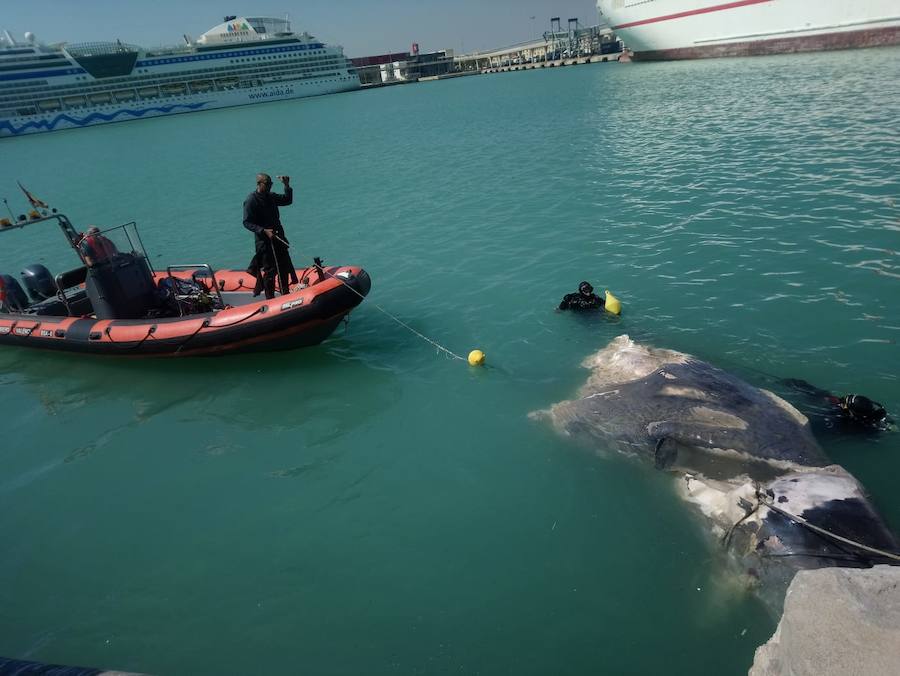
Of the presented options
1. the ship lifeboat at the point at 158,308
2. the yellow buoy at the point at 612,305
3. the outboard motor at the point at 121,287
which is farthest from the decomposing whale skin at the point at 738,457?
the outboard motor at the point at 121,287

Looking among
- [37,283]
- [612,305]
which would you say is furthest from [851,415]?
[37,283]

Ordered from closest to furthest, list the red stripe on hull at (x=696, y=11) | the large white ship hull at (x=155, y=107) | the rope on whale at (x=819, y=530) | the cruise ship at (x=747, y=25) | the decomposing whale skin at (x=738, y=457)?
1. the rope on whale at (x=819, y=530)
2. the decomposing whale skin at (x=738, y=457)
3. the cruise ship at (x=747, y=25)
4. the red stripe on hull at (x=696, y=11)
5. the large white ship hull at (x=155, y=107)

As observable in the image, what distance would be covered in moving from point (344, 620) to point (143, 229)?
1793 centimetres

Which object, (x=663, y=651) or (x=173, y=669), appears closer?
(x=663, y=651)

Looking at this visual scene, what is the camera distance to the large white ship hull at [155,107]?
72800 mm

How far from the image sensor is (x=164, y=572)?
17.6 ft

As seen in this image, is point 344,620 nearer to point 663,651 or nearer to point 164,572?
point 164,572

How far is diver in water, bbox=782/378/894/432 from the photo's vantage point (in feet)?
18.9

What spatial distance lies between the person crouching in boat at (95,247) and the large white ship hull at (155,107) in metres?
83.7

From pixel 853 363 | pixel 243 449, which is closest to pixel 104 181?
pixel 243 449

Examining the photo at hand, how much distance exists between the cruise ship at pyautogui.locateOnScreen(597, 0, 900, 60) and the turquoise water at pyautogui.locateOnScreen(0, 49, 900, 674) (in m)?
34.0

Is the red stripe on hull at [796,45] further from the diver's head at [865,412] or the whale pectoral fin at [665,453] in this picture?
the whale pectoral fin at [665,453]

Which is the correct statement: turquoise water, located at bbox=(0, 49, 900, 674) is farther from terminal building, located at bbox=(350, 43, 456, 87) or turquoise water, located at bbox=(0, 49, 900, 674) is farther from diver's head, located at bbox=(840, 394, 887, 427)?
terminal building, located at bbox=(350, 43, 456, 87)

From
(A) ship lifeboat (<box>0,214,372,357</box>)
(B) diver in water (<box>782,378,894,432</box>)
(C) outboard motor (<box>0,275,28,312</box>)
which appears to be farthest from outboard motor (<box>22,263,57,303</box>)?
(B) diver in water (<box>782,378,894,432</box>)
